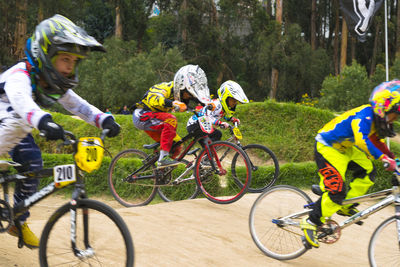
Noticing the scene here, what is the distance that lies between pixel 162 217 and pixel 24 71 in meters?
2.90

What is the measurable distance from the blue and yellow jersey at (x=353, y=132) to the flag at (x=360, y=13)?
639 cm

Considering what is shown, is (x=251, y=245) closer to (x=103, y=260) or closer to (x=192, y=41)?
(x=103, y=260)

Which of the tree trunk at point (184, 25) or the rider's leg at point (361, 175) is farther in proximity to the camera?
the tree trunk at point (184, 25)

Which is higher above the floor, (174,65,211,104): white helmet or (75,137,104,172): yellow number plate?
(174,65,211,104): white helmet

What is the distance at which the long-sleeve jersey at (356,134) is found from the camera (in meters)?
3.89

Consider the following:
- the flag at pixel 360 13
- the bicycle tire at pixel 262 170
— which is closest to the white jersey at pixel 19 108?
the bicycle tire at pixel 262 170

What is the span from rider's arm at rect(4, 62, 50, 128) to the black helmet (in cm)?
14

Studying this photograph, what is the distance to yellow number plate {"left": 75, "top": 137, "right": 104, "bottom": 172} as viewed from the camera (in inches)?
117

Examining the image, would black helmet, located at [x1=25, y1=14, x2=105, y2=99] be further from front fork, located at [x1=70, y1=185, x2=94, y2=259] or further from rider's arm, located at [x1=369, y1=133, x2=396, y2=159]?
rider's arm, located at [x1=369, y1=133, x2=396, y2=159]

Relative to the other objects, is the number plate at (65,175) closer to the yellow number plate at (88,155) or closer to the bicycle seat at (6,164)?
the yellow number plate at (88,155)

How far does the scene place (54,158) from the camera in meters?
8.71

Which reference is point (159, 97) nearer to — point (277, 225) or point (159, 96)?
point (159, 96)

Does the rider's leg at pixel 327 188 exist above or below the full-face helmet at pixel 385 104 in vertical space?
below

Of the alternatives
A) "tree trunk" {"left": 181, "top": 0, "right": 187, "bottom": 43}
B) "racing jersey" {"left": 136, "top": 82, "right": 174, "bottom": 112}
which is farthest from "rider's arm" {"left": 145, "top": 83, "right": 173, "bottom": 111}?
"tree trunk" {"left": 181, "top": 0, "right": 187, "bottom": 43}
